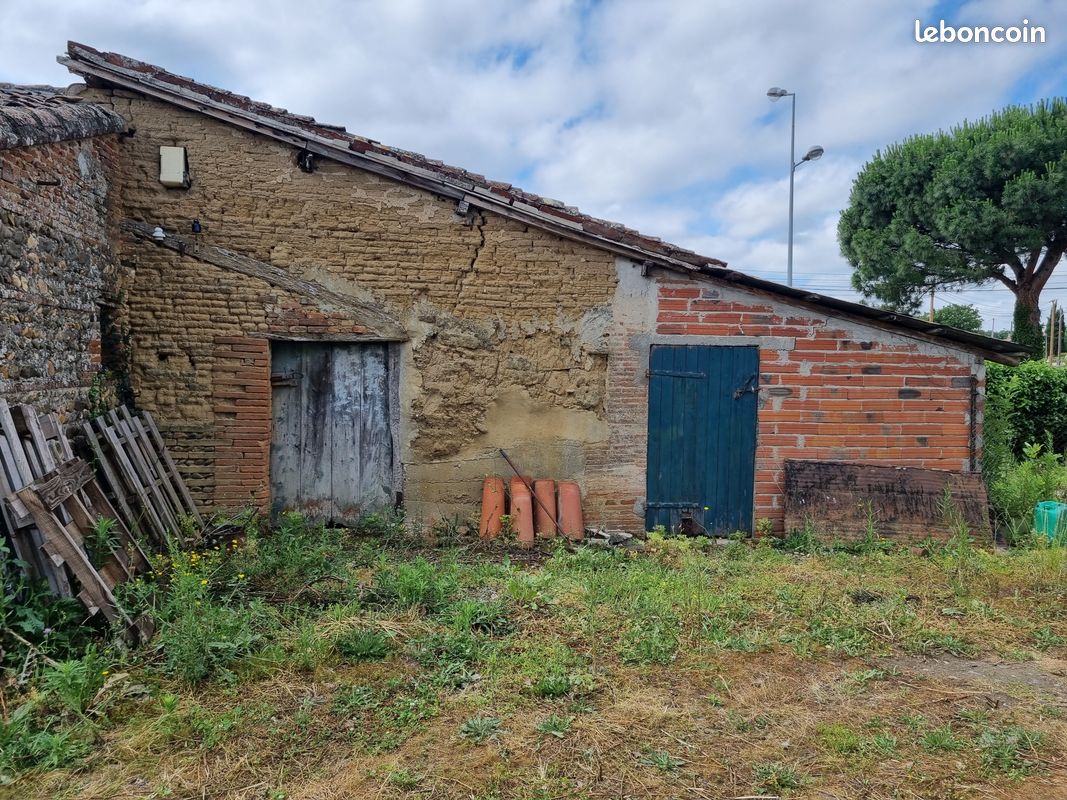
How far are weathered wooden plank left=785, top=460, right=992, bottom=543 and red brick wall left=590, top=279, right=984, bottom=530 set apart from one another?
0.15m

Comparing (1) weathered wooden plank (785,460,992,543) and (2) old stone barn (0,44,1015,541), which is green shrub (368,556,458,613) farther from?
(1) weathered wooden plank (785,460,992,543)

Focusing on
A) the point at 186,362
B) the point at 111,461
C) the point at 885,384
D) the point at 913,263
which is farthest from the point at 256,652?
the point at 913,263

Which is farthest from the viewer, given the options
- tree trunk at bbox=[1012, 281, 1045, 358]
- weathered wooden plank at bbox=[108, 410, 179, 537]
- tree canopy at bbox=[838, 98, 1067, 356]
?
tree trunk at bbox=[1012, 281, 1045, 358]

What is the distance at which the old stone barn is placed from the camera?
630 cm

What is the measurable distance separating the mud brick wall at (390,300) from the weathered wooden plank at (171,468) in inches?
6.3

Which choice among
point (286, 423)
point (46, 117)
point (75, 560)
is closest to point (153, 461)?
point (286, 423)

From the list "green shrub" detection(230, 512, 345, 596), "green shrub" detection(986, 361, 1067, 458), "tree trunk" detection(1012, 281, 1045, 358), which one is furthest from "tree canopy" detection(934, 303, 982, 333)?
"green shrub" detection(230, 512, 345, 596)

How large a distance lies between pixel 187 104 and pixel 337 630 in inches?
201

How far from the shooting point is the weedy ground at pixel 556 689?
285cm

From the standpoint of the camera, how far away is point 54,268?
5133 millimetres

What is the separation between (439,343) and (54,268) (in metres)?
3.21

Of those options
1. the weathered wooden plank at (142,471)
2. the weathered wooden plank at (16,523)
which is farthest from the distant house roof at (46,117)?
the weathered wooden plank at (142,471)

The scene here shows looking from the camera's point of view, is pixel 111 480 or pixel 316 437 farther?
pixel 316 437

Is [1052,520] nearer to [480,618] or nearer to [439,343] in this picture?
[480,618]
